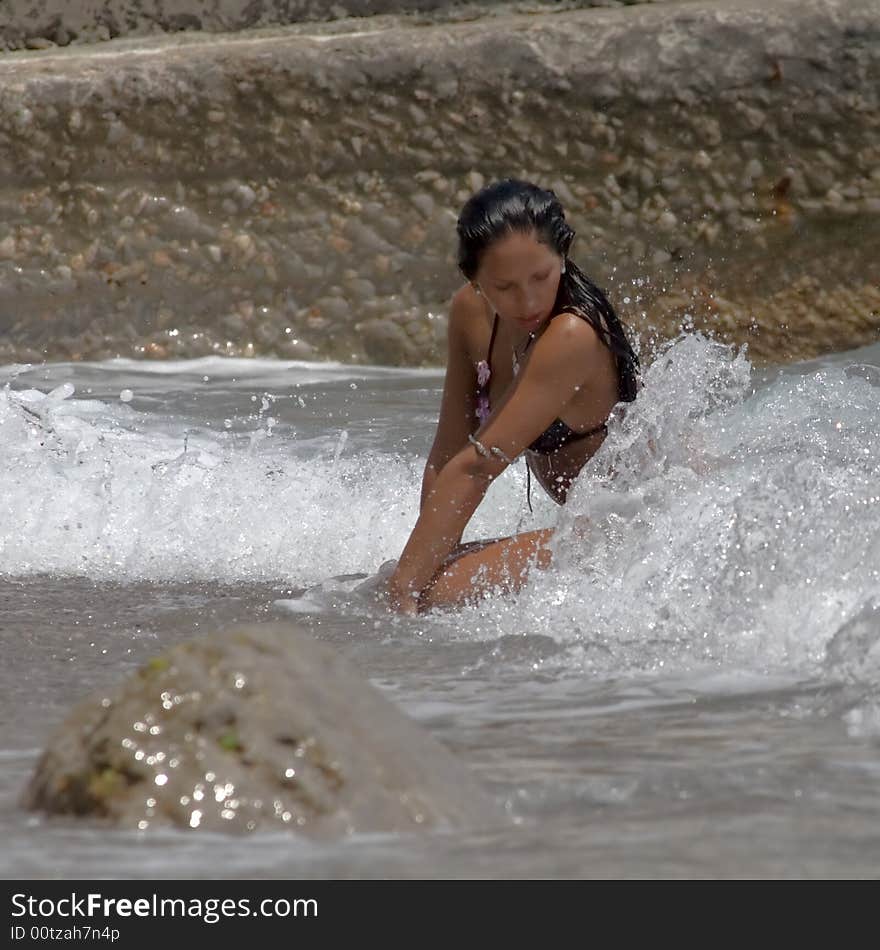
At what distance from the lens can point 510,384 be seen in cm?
445

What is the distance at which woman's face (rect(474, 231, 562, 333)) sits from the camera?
4113mm

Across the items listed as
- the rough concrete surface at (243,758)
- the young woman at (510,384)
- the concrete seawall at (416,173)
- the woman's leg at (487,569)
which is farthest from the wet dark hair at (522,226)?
the concrete seawall at (416,173)

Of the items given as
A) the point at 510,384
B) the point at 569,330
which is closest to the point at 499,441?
the point at 510,384

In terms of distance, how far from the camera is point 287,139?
849 cm

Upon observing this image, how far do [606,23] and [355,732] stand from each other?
21.2 ft

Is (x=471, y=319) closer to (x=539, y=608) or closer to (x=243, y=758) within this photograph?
(x=539, y=608)

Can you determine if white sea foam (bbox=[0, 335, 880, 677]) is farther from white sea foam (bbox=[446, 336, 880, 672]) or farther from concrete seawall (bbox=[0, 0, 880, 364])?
concrete seawall (bbox=[0, 0, 880, 364])

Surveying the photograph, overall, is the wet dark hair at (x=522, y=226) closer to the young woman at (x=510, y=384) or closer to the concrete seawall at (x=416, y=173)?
the young woman at (x=510, y=384)

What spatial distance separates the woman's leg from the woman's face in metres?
0.65

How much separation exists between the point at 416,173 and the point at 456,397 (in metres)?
3.93

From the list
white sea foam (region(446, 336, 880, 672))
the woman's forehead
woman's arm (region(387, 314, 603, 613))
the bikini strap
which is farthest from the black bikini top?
the woman's forehead

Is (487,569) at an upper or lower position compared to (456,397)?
lower

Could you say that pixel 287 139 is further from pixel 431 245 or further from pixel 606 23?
pixel 606 23

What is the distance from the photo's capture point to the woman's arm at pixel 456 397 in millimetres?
4688
